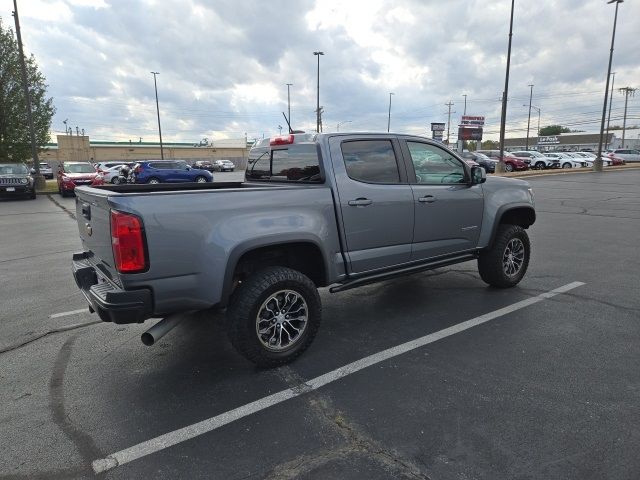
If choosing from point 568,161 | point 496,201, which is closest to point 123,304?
point 496,201

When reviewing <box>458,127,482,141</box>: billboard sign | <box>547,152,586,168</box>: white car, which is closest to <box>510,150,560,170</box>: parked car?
<box>547,152,586,168</box>: white car

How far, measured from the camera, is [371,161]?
4340 millimetres

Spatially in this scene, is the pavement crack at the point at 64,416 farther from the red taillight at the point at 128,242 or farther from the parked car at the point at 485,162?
the parked car at the point at 485,162

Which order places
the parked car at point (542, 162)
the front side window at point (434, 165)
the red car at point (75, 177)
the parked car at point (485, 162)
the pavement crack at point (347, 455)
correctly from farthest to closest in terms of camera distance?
the parked car at point (542, 162) < the parked car at point (485, 162) < the red car at point (75, 177) < the front side window at point (434, 165) < the pavement crack at point (347, 455)

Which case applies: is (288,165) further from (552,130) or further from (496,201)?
(552,130)

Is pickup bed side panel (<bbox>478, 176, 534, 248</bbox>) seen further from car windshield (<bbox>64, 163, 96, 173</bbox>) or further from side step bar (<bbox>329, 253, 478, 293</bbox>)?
car windshield (<bbox>64, 163, 96, 173</bbox>)

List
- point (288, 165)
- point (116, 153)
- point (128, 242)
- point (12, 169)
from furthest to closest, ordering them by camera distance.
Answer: point (116, 153), point (12, 169), point (288, 165), point (128, 242)

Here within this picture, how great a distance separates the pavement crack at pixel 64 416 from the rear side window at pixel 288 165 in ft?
8.30

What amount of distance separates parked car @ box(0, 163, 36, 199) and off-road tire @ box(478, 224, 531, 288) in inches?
777

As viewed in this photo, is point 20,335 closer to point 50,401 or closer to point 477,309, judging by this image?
point 50,401

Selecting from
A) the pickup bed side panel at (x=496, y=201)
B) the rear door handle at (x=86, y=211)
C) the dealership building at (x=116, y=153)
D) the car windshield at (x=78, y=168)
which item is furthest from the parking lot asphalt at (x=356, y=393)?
the dealership building at (x=116, y=153)

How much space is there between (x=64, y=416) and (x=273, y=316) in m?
1.56

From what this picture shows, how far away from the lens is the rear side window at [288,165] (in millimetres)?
4195

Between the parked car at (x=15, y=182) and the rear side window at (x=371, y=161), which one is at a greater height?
the rear side window at (x=371, y=161)
